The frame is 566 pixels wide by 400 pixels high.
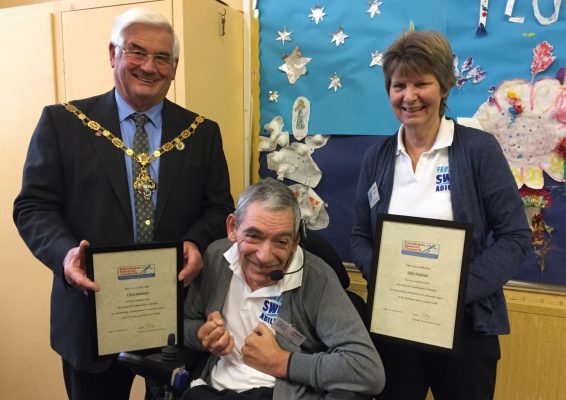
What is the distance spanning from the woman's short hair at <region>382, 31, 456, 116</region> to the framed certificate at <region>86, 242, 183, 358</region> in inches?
32.4

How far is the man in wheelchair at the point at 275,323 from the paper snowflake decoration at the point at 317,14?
1187mm

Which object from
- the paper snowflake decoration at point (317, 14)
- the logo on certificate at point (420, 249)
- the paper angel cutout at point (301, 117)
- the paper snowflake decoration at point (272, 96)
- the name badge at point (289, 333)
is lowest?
the name badge at point (289, 333)

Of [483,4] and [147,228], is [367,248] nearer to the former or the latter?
[147,228]

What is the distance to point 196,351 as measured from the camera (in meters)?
1.40

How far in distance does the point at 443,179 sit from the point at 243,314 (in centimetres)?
72

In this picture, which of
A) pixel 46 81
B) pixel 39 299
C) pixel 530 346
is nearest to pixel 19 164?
pixel 46 81

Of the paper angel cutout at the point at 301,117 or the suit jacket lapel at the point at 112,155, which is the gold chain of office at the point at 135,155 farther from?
the paper angel cutout at the point at 301,117

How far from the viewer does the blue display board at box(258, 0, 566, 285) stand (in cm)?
187

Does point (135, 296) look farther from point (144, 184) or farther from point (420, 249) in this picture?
point (420, 249)

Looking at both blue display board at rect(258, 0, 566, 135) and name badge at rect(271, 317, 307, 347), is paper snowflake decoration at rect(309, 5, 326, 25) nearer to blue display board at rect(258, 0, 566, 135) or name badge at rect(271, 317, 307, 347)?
blue display board at rect(258, 0, 566, 135)

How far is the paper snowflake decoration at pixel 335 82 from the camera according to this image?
2.18m

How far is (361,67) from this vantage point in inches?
83.9

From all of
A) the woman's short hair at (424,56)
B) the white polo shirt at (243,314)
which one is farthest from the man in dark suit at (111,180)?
the woman's short hair at (424,56)

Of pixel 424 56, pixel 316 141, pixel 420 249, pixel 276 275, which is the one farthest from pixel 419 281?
pixel 316 141
